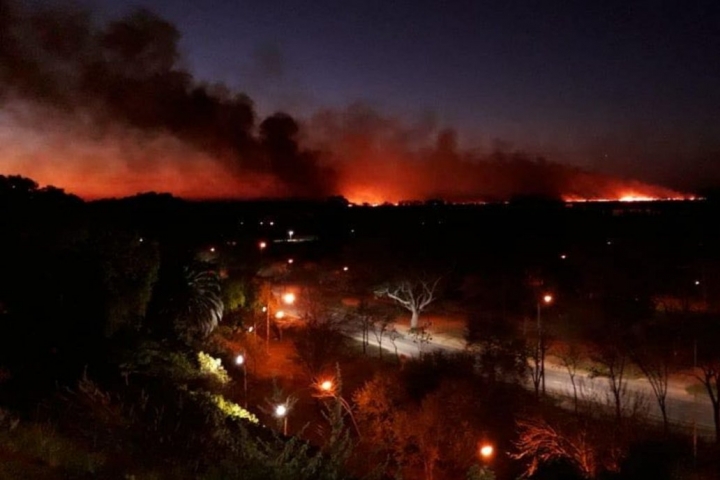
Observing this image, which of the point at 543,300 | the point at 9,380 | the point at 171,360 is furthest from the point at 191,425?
the point at 543,300

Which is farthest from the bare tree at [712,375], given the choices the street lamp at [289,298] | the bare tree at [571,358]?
the street lamp at [289,298]

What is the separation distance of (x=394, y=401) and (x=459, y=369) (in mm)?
3694

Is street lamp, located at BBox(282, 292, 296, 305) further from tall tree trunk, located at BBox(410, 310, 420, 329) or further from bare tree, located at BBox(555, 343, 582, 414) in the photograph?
bare tree, located at BBox(555, 343, 582, 414)

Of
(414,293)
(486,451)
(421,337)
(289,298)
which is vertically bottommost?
(486,451)

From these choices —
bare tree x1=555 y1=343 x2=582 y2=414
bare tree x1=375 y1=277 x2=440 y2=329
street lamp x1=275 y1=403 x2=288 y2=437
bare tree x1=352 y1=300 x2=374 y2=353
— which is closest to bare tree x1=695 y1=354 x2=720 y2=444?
bare tree x1=555 y1=343 x2=582 y2=414

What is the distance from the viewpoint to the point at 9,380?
13039 mm

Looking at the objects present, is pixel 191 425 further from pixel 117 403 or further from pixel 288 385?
pixel 288 385

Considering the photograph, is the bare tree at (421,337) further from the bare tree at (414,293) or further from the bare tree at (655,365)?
the bare tree at (655,365)

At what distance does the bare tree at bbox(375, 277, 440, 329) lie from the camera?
34250 mm

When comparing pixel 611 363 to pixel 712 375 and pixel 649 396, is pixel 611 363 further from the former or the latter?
pixel 712 375

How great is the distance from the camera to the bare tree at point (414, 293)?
34.2 meters

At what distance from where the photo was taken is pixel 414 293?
3519cm

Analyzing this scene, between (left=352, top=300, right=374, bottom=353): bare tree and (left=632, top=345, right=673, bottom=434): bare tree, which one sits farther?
(left=352, top=300, right=374, bottom=353): bare tree

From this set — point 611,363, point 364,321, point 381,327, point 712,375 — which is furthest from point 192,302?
point 712,375
